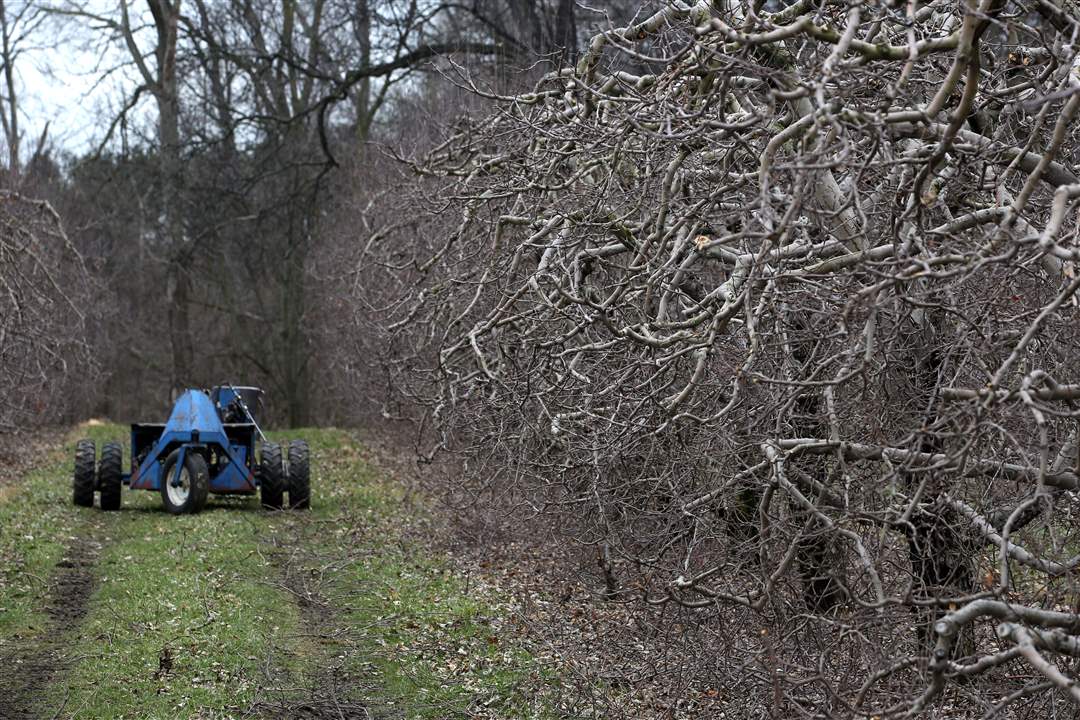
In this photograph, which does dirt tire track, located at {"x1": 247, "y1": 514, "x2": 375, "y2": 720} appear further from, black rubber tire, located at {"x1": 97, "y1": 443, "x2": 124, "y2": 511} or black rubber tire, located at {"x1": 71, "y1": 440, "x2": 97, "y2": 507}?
black rubber tire, located at {"x1": 71, "y1": 440, "x2": 97, "y2": 507}

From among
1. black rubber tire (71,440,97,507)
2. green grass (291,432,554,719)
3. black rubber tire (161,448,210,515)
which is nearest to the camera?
green grass (291,432,554,719)

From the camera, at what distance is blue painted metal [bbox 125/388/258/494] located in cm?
1684

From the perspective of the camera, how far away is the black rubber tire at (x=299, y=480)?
17.6 metres

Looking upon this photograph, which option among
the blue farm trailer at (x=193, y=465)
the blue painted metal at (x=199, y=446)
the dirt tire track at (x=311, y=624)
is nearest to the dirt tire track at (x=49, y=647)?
the dirt tire track at (x=311, y=624)

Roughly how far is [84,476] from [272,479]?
2.45m

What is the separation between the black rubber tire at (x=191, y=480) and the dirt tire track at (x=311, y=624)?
1139mm

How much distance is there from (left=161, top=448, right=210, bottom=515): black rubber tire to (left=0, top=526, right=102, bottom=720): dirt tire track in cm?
234

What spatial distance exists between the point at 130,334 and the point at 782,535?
3473 centimetres

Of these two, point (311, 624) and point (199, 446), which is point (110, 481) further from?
point (311, 624)

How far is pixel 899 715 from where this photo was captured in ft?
16.7

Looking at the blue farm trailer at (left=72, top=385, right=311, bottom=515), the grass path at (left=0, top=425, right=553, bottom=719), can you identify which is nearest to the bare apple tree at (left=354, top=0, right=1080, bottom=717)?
the grass path at (left=0, top=425, right=553, bottom=719)

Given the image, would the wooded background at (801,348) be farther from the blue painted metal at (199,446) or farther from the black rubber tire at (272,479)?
the black rubber tire at (272,479)

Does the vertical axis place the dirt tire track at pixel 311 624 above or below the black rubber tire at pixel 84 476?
below

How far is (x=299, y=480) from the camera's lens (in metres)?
17.6
